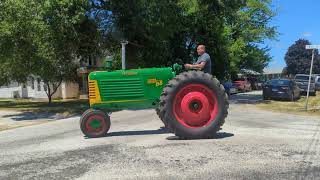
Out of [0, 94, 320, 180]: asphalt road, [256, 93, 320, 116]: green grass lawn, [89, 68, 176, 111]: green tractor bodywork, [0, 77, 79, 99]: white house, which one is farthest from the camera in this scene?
[0, 77, 79, 99]: white house

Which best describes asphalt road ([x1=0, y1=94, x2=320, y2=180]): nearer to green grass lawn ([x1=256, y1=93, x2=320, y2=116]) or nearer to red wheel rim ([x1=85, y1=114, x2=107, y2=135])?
red wheel rim ([x1=85, y1=114, x2=107, y2=135])

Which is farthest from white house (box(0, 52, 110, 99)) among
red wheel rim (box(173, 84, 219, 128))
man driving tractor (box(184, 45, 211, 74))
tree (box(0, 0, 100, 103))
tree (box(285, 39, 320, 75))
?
tree (box(285, 39, 320, 75))

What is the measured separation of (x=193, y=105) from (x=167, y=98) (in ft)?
2.24

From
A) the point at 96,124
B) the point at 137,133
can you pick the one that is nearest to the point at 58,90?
the point at 137,133

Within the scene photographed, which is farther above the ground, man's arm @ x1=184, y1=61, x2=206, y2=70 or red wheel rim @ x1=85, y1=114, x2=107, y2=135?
man's arm @ x1=184, y1=61, x2=206, y2=70

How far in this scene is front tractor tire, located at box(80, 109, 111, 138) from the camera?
11555 millimetres

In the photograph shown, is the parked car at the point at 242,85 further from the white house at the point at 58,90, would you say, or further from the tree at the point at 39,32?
the tree at the point at 39,32

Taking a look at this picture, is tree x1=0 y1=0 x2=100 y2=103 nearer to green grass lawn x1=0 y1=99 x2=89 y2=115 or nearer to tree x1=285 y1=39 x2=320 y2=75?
green grass lawn x1=0 y1=99 x2=89 y2=115

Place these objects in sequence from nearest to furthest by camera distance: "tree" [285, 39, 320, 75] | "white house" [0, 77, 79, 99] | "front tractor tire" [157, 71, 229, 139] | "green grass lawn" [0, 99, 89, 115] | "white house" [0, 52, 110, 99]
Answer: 1. "front tractor tire" [157, 71, 229, 139]
2. "green grass lawn" [0, 99, 89, 115]
3. "white house" [0, 52, 110, 99]
4. "white house" [0, 77, 79, 99]
5. "tree" [285, 39, 320, 75]

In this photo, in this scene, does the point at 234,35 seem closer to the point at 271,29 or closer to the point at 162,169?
the point at 271,29

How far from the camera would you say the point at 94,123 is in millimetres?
11609

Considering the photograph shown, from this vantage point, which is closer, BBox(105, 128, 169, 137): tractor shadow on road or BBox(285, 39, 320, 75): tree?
BBox(105, 128, 169, 137): tractor shadow on road

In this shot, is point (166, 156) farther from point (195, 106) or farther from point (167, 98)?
point (195, 106)

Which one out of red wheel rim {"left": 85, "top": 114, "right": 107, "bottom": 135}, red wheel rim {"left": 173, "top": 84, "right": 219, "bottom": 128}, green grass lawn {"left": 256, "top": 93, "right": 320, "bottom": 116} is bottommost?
green grass lawn {"left": 256, "top": 93, "right": 320, "bottom": 116}
